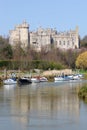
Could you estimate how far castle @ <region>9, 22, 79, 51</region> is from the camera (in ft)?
412

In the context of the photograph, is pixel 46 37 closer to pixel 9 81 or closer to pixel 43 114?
pixel 9 81

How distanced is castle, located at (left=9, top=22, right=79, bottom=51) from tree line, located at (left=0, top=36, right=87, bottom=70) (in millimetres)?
15027

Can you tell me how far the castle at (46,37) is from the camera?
126 m

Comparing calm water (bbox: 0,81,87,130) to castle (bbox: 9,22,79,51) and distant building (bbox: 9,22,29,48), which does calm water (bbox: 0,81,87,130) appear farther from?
castle (bbox: 9,22,79,51)

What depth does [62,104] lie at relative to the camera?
1393 inches

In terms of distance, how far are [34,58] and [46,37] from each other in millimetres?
34663

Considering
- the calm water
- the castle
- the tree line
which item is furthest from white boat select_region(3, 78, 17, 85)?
the castle

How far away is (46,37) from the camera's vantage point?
131375 mm

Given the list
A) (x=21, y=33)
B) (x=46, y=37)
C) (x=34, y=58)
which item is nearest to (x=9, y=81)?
(x=34, y=58)

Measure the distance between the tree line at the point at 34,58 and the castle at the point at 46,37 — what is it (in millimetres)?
15027

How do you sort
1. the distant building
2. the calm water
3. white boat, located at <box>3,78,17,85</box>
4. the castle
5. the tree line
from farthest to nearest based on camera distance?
the castle, the distant building, the tree line, white boat, located at <box>3,78,17,85</box>, the calm water

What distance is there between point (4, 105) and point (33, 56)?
2509 inches

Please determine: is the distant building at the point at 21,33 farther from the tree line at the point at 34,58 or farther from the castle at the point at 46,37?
the tree line at the point at 34,58

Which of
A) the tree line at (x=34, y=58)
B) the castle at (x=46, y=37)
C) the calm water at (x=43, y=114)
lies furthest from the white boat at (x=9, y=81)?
the castle at (x=46, y=37)
